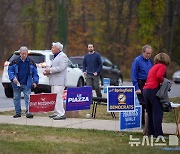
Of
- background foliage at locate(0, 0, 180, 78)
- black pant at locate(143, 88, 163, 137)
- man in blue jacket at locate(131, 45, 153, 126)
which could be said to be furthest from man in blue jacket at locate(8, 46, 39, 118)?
background foliage at locate(0, 0, 180, 78)

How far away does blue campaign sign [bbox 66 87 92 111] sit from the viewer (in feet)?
46.7

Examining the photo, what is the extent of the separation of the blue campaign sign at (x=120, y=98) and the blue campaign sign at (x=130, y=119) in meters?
0.14

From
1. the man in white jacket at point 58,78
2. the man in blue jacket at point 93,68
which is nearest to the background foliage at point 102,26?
the man in blue jacket at point 93,68

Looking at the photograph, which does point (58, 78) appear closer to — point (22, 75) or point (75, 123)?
point (22, 75)

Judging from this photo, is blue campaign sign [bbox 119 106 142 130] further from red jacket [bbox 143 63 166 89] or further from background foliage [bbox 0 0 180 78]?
background foliage [bbox 0 0 180 78]

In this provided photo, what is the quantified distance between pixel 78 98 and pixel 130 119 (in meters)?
2.05

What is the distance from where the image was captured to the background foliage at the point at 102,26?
4775 cm

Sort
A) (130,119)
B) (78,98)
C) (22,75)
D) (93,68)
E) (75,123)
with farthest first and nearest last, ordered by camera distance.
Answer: (93,68) → (22,75) → (78,98) → (75,123) → (130,119)

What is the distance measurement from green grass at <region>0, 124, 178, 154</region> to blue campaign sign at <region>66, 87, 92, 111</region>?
5.37ft

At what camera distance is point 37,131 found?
1220 cm

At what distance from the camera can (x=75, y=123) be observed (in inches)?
543

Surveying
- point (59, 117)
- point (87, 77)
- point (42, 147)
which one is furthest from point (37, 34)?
point (42, 147)

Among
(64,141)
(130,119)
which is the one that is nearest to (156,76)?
(130,119)

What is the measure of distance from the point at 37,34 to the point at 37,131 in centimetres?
4449
